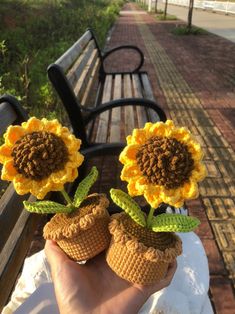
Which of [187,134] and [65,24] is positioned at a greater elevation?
[187,134]

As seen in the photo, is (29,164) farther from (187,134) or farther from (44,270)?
(44,270)

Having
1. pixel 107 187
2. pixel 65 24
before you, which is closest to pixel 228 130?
pixel 107 187

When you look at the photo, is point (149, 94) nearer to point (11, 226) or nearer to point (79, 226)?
point (11, 226)

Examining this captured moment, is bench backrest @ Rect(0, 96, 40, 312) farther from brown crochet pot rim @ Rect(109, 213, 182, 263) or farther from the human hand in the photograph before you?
brown crochet pot rim @ Rect(109, 213, 182, 263)

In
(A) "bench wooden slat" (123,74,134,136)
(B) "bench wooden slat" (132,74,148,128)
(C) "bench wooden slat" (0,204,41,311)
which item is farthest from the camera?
(A) "bench wooden slat" (123,74,134,136)

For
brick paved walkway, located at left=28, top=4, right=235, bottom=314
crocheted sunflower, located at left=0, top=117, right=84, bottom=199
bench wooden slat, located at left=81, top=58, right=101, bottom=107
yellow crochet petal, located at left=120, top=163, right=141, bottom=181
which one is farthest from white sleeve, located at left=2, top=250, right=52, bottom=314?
bench wooden slat, located at left=81, top=58, right=101, bottom=107

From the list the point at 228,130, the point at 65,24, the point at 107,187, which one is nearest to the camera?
the point at 107,187

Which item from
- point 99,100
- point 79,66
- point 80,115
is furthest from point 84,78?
point 80,115

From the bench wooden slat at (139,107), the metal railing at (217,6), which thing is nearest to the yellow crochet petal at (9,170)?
the bench wooden slat at (139,107)
